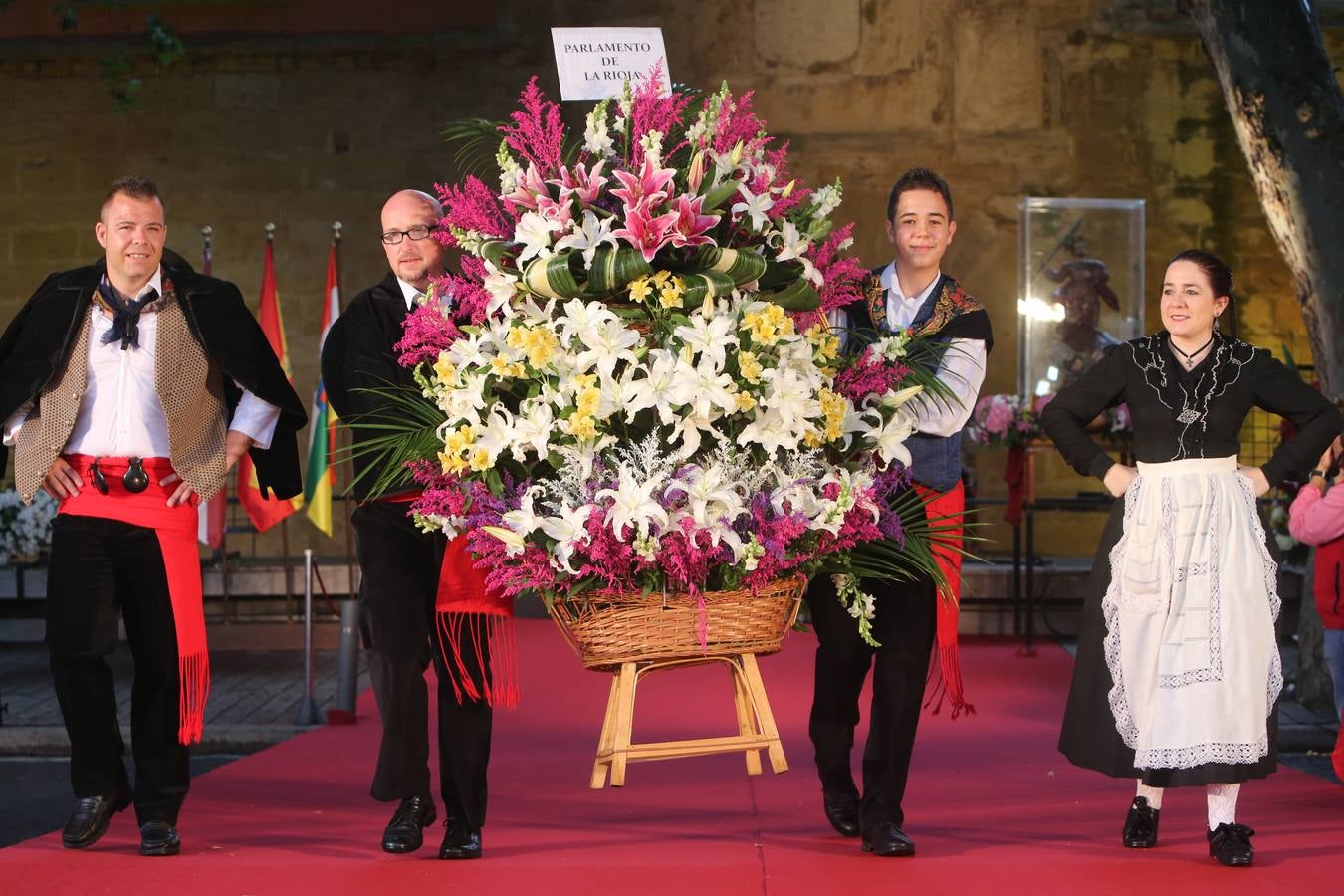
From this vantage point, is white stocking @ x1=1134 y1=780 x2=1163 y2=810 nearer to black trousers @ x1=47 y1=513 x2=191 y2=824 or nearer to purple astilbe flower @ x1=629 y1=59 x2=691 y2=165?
purple astilbe flower @ x1=629 y1=59 x2=691 y2=165

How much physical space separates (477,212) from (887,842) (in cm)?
191

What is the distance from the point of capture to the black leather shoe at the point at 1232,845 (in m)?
4.50

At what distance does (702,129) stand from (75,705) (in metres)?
2.42

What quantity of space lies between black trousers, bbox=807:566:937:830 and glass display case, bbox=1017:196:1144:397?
30.0ft

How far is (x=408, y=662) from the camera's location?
466 centimetres

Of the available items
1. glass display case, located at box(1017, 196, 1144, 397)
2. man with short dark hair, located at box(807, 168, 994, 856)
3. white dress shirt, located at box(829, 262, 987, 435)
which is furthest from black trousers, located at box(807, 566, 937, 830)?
glass display case, located at box(1017, 196, 1144, 397)

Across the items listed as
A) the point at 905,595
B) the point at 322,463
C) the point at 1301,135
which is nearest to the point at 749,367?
the point at 905,595

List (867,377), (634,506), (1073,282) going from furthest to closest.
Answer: (1073,282), (867,377), (634,506)

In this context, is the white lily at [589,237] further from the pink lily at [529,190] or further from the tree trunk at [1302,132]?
the tree trunk at [1302,132]

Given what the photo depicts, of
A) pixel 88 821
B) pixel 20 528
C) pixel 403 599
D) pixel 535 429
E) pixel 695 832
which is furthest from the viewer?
pixel 20 528

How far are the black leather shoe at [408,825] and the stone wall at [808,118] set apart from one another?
934 centimetres

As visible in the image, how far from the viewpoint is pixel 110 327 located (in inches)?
195

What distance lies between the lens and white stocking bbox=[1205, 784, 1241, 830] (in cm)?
462

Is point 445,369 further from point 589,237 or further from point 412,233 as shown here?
point 412,233
